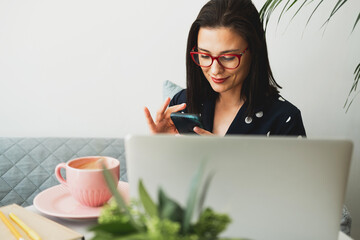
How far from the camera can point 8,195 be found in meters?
1.41

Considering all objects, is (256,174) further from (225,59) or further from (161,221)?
(225,59)

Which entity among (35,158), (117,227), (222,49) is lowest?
(35,158)

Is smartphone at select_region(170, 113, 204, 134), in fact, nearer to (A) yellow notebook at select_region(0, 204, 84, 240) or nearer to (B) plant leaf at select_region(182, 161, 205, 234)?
(A) yellow notebook at select_region(0, 204, 84, 240)

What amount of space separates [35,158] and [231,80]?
80 centimetres

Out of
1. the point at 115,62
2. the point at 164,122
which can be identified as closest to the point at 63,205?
the point at 164,122

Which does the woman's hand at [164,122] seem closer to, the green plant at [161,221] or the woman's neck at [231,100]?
the woman's neck at [231,100]

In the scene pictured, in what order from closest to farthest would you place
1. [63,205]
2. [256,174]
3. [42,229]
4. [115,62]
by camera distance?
[256,174], [42,229], [63,205], [115,62]

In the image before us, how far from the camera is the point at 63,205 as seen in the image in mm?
783

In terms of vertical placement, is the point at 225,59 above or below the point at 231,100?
above

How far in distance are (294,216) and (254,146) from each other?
119 mm

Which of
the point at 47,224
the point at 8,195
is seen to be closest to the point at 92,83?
the point at 8,195

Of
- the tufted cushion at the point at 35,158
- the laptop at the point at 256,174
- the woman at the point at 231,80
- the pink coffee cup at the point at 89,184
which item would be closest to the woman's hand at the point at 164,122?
the woman at the point at 231,80

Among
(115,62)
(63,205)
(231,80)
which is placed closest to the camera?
(63,205)

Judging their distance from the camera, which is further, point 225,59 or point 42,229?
point 225,59
